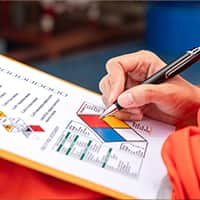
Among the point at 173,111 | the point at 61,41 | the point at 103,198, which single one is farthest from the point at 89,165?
the point at 61,41

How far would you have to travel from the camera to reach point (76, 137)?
1.09 feet

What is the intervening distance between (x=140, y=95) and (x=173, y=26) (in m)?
0.58

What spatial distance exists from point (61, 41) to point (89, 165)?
2.86 feet

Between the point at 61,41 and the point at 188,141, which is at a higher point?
the point at 188,141

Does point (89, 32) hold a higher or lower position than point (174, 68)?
lower

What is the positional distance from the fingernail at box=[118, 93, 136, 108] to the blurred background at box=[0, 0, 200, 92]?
390 mm

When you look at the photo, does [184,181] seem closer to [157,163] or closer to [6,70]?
[157,163]

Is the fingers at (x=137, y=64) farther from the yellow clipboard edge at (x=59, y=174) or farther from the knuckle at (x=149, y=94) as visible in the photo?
the yellow clipboard edge at (x=59, y=174)

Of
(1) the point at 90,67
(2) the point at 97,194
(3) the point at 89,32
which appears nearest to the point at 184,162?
(2) the point at 97,194

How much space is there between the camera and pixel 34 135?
32 cm

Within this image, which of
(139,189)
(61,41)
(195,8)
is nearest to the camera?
(139,189)

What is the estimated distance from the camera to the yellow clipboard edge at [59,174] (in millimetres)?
282

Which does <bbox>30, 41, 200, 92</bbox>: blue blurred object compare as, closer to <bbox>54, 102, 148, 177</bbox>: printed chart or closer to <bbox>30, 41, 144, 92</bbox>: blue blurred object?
<bbox>30, 41, 144, 92</bbox>: blue blurred object

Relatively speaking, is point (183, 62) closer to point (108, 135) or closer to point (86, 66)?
point (108, 135)
